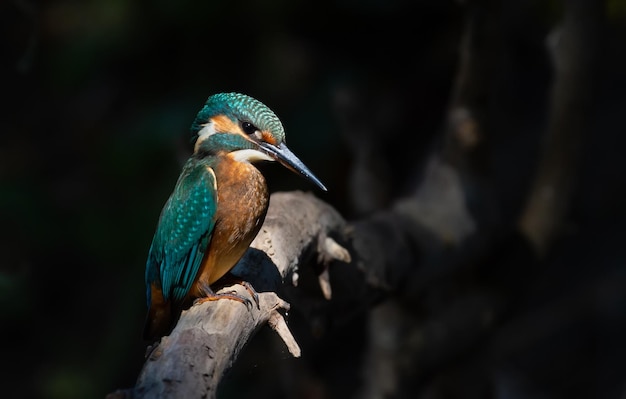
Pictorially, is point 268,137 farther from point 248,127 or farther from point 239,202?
point 239,202

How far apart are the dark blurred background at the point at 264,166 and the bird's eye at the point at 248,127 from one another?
62.4 inches

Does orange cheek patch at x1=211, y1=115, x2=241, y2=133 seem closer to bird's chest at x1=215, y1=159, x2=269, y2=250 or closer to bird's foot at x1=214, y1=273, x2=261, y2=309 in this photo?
bird's chest at x1=215, y1=159, x2=269, y2=250

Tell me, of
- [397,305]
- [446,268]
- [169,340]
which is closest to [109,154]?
[397,305]

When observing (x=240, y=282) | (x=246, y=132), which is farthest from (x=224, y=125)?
(x=240, y=282)

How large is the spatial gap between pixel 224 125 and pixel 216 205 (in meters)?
0.18

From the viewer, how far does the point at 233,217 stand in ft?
7.36

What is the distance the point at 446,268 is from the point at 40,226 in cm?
199

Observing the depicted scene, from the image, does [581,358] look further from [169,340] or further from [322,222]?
[169,340]

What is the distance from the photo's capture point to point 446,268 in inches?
127

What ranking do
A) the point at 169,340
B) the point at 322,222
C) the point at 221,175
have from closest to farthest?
the point at 169,340 → the point at 221,175 → the point at 322,222

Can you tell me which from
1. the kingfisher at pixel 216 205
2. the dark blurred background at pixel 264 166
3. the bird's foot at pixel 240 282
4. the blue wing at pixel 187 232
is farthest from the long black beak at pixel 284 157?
the dark blurred background at pixel 264 166

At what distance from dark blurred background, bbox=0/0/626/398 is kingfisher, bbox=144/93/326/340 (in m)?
1.54

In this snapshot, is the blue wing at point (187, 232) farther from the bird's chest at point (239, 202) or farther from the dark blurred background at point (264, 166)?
the dark blurred background at point (264, 166)

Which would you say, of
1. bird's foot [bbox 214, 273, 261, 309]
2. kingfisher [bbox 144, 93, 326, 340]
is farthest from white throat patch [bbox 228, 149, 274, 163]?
bird's foot [bbox 214, 273, 261, 309]
